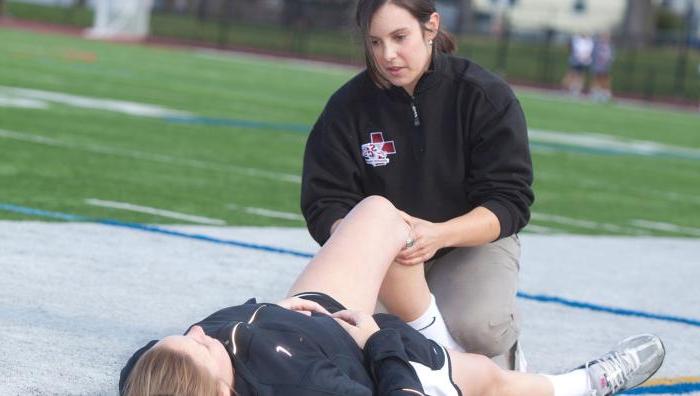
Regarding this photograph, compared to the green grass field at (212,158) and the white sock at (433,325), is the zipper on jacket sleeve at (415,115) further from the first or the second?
the green grass field at (212,158)

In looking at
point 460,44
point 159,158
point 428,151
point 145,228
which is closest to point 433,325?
point 428,151

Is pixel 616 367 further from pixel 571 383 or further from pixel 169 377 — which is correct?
pixel 169 377

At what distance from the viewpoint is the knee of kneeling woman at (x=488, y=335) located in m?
4.95

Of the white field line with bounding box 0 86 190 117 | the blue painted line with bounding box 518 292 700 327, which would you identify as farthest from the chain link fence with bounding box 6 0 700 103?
the blue painted line with bounding box 518 292 700 327

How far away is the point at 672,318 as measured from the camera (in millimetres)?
6656

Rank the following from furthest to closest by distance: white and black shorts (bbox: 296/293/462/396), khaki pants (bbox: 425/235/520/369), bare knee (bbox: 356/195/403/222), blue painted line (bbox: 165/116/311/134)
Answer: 1. blue painted line (bbox: 165/116/311/134)
2. khaki pants (bbox: 425/235/520/369)
3. bare knee (bbox: 356/195/403/222)
4. white and black shorts (bbox: 296/293/462/396)

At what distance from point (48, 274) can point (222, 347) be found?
250 cm

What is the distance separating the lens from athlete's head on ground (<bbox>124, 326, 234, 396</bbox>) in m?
3.62

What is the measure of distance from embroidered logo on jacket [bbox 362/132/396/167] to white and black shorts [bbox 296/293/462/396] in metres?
0.82

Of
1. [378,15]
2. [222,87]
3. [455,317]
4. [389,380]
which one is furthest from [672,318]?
[222,87]

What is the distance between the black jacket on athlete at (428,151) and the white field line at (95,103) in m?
10.8

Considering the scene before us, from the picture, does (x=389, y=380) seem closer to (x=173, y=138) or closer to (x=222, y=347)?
(x=222, y=347)

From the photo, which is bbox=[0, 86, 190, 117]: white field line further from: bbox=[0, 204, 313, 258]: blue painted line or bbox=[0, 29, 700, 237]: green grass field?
bbox=[0, 204, 313, 258]: blue painted line

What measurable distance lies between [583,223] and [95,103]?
766cm
